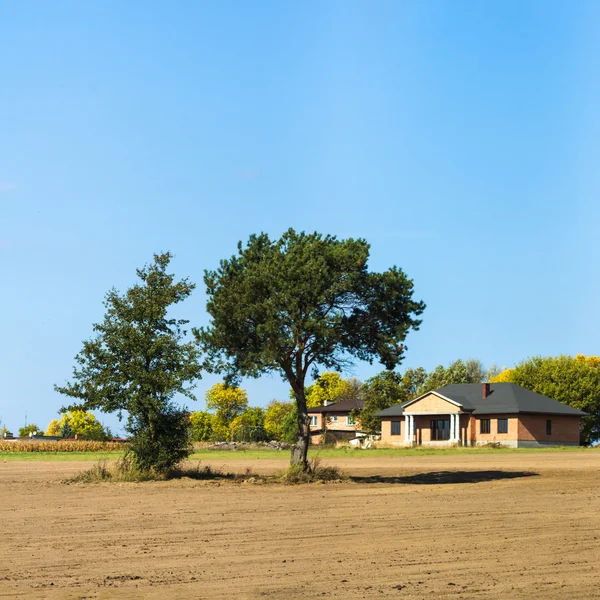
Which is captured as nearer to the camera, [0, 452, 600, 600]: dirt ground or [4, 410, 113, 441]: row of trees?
[0, 452, 600, 600]: dirt ground

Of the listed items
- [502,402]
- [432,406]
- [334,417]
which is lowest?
[334,417]

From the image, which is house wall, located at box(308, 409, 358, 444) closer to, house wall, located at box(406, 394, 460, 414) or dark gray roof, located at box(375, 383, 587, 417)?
dark gray roof, located at box(375, 383, 587, 417)

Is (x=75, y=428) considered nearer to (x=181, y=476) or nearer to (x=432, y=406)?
(x=432, y=406)

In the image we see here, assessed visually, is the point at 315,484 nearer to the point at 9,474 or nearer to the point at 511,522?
the point at 511,522

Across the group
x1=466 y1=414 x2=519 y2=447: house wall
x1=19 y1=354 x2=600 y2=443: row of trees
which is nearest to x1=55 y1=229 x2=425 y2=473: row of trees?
x1=19 y1=354 x2=600 y2=443: row of trees

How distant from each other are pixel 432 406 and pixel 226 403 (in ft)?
178

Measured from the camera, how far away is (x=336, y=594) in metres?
12.3

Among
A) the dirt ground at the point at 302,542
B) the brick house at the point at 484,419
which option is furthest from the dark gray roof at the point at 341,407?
the dirt ground at the point at 302,542

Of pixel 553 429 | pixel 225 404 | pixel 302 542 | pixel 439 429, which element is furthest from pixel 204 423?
pixel 302 542

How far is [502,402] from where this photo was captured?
81.9 metres

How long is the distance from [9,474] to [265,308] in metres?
18.3

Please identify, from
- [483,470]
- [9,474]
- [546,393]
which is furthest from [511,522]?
[546,393]

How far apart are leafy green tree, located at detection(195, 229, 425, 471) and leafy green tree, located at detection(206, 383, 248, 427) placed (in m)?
98.1

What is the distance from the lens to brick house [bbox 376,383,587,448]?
79625 millimetres
